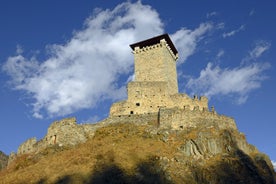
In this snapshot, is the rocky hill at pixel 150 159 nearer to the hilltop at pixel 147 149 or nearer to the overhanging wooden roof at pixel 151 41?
the hilltop at pixel 147 149

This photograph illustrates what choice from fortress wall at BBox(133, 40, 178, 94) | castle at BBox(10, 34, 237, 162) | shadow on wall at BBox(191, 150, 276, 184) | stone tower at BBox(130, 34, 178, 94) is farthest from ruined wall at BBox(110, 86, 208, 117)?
shadow on wall at BBox(191, 150, 276, 184)

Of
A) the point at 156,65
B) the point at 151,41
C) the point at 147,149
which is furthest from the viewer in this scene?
the point at 151,41

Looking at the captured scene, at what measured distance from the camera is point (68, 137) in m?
43.6

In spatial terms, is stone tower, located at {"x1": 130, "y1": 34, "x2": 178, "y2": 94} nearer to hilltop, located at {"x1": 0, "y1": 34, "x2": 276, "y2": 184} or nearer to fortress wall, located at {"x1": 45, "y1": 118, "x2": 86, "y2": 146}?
hilltop, located at {"x1": 0, "y1": 34, "x2": 276, "y2": 184}

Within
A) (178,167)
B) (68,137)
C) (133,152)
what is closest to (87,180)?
(133,152)

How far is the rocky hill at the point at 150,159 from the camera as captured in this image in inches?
1342

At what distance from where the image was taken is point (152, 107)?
48.5 meters

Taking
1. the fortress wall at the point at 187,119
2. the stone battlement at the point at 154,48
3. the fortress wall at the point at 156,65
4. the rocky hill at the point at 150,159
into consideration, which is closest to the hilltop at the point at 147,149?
the rocky hill at the point at 150,159

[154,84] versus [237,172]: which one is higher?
[154,84]

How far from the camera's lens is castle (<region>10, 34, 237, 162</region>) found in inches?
1668

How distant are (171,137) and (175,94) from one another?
10574mm

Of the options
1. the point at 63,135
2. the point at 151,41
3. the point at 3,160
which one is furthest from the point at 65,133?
the point at 151,41

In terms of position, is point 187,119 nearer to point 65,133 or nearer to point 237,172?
point 237,172

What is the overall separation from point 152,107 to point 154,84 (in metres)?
3.33
